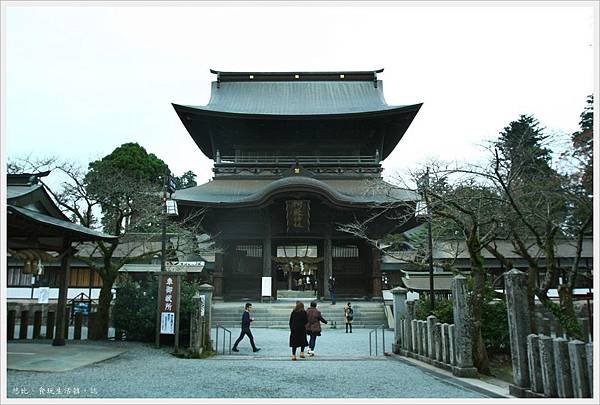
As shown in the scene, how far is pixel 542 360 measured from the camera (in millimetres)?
5586

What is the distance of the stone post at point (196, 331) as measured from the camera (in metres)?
10.6

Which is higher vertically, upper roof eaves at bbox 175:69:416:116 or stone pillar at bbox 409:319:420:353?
upper roof eaves at bbox 175:69:416:116

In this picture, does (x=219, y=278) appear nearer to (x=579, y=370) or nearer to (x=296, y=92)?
(x=296, y=92)

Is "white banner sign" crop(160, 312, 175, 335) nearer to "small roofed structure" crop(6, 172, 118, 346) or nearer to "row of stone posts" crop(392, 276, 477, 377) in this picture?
"small roofed structure" crop(6, 172, 118, 346)

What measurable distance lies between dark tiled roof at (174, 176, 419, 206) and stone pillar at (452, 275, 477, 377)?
993 cm

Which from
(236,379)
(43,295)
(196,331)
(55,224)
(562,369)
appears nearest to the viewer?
(562,369)

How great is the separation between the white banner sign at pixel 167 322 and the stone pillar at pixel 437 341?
6170 mm

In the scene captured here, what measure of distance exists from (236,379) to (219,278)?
46.7ft

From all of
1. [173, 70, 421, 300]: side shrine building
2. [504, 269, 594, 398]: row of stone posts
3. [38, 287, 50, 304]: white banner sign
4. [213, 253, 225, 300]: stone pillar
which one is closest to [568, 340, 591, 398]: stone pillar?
[504, 269, 594, 398]: row of stone posts

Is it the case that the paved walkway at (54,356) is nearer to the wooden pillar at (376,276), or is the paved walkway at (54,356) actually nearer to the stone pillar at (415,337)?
the stone pillar at (415,337)

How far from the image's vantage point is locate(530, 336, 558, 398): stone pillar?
5414 mm

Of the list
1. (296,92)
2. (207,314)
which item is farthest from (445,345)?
(296,92)

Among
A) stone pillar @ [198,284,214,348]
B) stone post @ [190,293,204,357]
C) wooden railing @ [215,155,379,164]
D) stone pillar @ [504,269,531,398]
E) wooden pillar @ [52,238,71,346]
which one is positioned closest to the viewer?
stone pillar @ [504,269,531,398]

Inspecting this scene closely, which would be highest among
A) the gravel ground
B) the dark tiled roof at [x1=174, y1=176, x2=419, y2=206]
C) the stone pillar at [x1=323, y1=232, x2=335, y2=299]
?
the dark tiled roof at [x1=174, y1=176, x2=419, y2=206]
